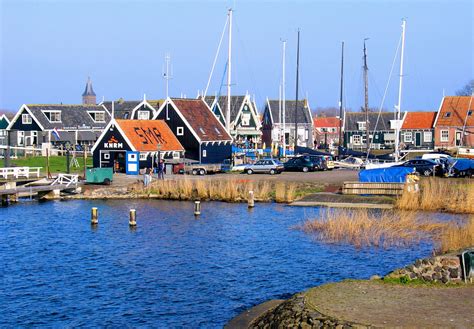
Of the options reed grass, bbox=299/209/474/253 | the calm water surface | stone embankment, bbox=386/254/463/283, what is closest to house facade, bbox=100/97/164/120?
the calm water surface

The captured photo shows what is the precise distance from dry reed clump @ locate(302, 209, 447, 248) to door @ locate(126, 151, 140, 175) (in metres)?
28.4

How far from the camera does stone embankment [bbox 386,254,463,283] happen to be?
2247 cm

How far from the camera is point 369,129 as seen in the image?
116062mm

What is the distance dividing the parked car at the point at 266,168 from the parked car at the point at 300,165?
8.54 feet

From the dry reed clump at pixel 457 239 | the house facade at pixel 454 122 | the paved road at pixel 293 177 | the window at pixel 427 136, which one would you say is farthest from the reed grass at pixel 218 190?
the window at pixel 427 136

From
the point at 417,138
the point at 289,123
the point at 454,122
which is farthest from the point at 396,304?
the point at 289,123

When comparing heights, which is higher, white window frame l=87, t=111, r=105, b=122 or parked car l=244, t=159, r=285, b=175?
white window frame l=87, t=111, r=105, b=122

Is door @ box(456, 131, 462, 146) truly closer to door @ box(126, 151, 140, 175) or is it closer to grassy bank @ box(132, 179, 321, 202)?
grassy bank @ box(132, 179, 321, 202)

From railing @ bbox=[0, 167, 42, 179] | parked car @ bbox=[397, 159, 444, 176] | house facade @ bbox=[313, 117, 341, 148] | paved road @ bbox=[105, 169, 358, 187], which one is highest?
house facade @ bbox=[313, 117, 341, 148]

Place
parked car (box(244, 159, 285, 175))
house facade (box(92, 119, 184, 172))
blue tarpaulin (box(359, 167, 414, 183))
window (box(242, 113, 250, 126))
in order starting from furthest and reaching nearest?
1. window (box(242, 113, 250, 126))
2. parked car (box(244, 159, 285, 175))
3. house facade (box(92, 119, 184, 172))
4. blue tarpaulin (box(359, 167, 414, 183))

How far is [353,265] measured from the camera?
100 ft

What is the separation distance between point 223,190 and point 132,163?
1513 cm

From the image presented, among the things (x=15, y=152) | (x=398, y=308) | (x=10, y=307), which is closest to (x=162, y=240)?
(x=10, y=307)

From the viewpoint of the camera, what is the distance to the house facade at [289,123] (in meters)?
117
